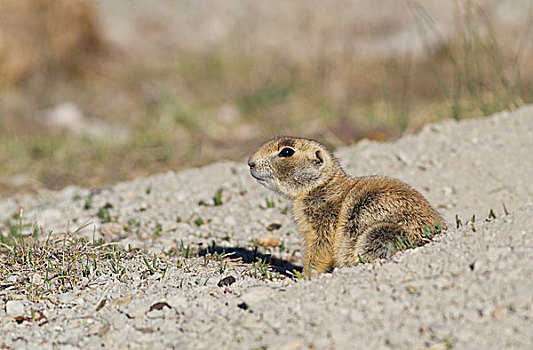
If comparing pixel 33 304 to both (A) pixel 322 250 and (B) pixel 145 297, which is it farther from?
(A) pixel 322 250

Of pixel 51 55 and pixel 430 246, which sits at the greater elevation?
pixel 51 55

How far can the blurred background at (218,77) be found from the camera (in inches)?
301

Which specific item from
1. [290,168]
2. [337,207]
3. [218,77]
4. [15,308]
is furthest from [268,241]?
[218,77]

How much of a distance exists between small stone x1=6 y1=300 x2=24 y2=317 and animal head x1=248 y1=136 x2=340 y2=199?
5.41 feet

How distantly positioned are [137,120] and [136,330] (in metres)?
6.61

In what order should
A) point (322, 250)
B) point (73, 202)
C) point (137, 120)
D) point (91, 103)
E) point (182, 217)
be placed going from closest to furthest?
point (322, 250), point (182, 217), point (73, 202), point (137, 120), point (91, 103)

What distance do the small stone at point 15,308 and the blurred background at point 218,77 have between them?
3854 mm

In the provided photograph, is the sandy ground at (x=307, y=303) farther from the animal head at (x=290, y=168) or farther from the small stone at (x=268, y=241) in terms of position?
the animal head at (x=290, y=168)

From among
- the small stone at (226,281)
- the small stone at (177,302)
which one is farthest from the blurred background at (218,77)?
the small stone at (177,302)

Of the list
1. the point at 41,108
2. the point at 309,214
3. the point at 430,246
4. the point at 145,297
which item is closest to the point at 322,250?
the point at 309,214

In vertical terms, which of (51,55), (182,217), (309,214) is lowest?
(182,217)

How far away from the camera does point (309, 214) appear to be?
159 inches

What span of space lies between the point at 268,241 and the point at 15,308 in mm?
2138

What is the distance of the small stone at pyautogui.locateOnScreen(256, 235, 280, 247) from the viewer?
4930 millimetres
